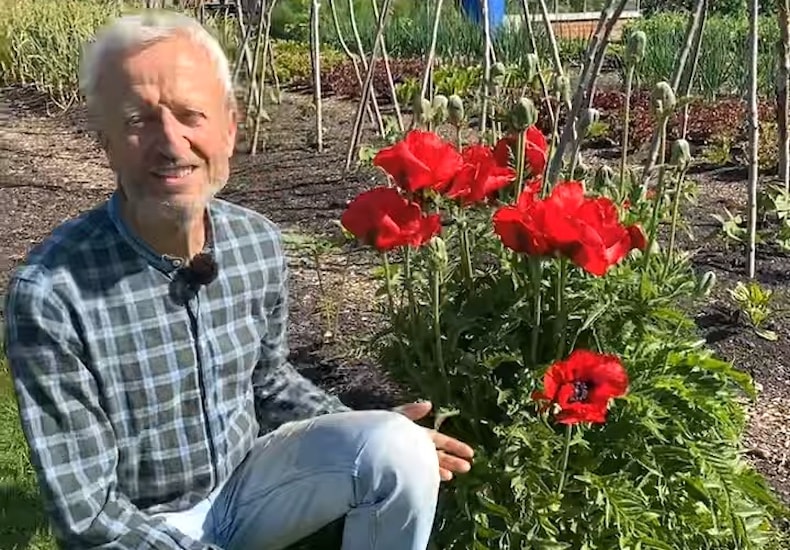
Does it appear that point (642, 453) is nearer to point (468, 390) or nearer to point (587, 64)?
point (468, 390)

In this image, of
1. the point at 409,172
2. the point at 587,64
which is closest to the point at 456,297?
the point at 409,172

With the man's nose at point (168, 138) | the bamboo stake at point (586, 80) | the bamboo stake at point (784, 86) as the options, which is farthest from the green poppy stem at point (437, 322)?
the bamboo stake at point (784, 86)

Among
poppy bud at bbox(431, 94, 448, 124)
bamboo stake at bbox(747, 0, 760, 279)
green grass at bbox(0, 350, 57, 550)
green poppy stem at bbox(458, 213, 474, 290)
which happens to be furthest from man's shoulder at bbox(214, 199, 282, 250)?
bamboo stake at bbox(747, 0, 760, 279)

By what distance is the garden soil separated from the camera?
331 centimetres

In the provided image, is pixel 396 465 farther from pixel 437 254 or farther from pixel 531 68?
pixel 531 68

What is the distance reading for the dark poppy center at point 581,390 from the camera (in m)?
1.85

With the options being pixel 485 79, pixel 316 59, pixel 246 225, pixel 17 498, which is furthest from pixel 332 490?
pixel 316 59

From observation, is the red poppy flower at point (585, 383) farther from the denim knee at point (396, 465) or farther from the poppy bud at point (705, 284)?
the poppy bud at point (705, 284)

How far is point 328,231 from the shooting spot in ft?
16.2

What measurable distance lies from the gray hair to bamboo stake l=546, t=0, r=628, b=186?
2.52 ft

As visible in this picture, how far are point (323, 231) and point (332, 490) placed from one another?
3.04 metres

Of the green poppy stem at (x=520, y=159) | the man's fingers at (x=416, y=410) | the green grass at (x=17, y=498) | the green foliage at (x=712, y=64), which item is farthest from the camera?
the green foliage at (x=712, y=64)

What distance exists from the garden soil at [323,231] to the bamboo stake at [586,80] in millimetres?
581

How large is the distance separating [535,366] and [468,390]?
13cm
